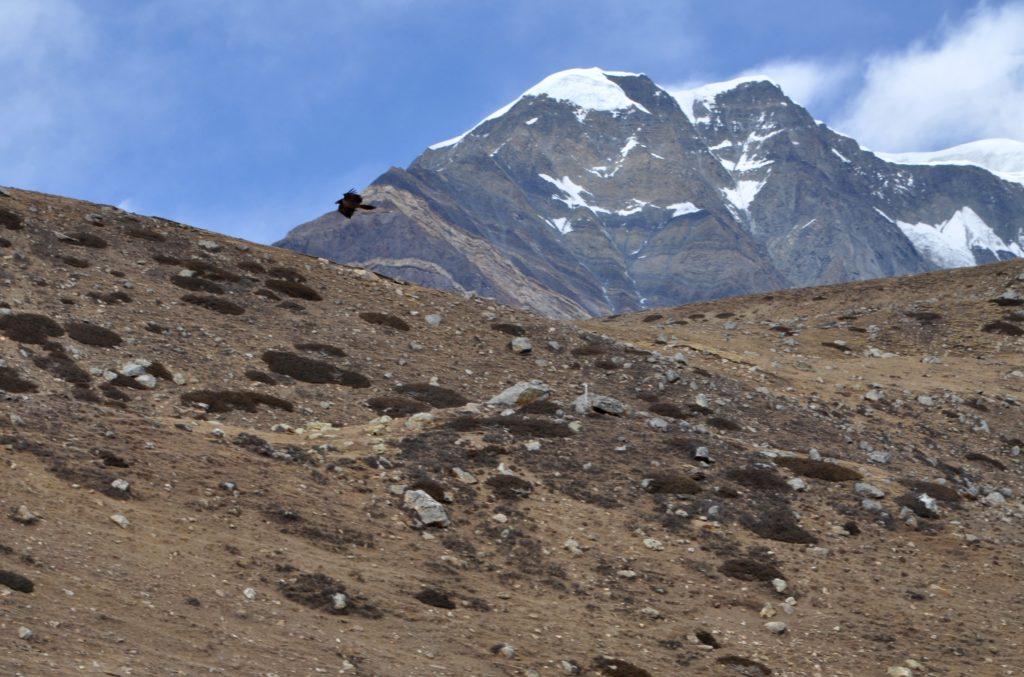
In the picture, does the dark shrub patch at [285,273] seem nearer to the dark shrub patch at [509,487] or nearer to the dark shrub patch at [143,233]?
the dark shrub patch at [143,233]

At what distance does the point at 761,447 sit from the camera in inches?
1462

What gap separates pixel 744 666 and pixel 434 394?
19740 millimetres

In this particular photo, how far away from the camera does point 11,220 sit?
46.5m

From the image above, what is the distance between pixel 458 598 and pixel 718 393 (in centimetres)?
2158

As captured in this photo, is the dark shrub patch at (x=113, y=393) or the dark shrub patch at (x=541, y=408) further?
the dark shrub patch at (x=541, y=408)

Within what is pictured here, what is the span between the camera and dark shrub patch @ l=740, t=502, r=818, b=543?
29969 millimetres

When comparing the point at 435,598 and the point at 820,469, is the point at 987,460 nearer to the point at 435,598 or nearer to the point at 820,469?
the point at 820,469

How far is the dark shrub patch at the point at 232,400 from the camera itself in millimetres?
34250

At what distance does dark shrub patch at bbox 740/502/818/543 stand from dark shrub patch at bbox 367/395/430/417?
12387 mm

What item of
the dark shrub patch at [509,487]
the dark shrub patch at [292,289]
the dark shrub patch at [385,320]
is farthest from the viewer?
the dark shrub patch at [292,289]

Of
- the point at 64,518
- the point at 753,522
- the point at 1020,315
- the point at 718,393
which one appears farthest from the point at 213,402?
the point at 1020,315

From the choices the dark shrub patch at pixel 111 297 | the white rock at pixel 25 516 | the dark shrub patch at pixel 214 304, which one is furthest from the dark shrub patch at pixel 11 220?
the white rock at pixel 25 516

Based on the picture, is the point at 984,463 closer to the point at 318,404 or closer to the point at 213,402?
the point at 318,404

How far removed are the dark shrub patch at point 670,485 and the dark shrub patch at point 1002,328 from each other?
39.0 meters
